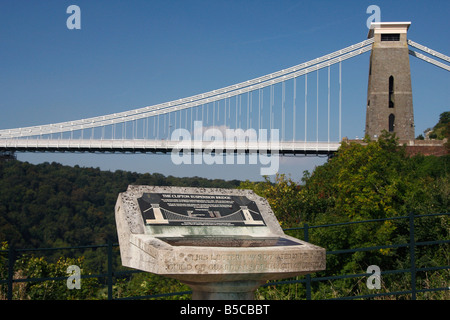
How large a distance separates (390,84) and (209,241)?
34.9m

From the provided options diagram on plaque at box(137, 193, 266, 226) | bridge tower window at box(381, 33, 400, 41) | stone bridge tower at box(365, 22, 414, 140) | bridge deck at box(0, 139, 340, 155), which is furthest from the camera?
bridge tower window at box(381, 33, 400, 41)

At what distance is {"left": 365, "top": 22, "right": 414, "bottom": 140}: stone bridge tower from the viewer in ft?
114

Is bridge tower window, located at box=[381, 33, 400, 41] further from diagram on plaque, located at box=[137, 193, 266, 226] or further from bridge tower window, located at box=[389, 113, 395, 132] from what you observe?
diagram on plaque, located at box=[137, 193, 266, 226]

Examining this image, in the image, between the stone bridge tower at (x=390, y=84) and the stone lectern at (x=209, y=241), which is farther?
the stone bridge tower at (x=390, y=84)

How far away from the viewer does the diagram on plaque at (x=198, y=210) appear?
4.34 meters

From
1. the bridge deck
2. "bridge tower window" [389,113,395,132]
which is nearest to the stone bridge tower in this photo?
"bridge tower window" [389,113,395,132]

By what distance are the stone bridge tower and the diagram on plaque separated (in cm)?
3119

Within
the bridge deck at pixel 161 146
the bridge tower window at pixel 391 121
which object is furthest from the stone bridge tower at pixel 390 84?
the bridge deck at pixel 161 146

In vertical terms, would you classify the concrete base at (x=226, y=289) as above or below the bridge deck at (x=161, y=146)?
below

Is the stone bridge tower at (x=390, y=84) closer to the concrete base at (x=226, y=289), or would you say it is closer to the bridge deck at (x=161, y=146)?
the bridge deck at (x=161, y=146)

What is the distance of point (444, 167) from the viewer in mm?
25484

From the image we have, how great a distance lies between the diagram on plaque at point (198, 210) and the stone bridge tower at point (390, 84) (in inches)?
1228

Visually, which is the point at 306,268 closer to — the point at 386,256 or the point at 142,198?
the point at 142,198
